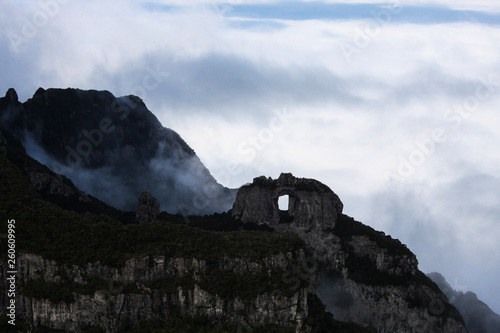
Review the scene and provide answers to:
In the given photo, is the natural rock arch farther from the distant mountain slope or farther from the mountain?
the mountain

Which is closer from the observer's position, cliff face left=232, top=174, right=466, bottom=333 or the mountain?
cliff face left=232, top=174, right=466, bottom=333

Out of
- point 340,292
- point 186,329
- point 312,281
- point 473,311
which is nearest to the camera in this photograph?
point 186,329

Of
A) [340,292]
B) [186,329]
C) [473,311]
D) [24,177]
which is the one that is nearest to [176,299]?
[186,329]

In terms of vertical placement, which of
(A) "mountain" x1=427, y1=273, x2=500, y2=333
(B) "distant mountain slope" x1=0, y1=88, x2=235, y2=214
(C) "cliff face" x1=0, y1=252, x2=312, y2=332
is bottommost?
(C) "cliff face" x1=0, y1=252, x2=312, y2=332

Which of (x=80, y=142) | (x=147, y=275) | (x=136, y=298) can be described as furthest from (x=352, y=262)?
(x=80, y=142)

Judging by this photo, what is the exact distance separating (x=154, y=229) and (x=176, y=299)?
29.6ft

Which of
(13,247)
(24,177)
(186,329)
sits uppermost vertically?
(24,177)

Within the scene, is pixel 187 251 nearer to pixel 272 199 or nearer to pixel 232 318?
pixel 232 318

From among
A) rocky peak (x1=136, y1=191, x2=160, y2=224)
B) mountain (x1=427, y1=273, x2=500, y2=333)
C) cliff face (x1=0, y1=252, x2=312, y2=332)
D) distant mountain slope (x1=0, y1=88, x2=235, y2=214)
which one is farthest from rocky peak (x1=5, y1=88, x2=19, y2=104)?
mountain (x1=427, y1=273, x2=500, y2=333)

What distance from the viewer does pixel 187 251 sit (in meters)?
132

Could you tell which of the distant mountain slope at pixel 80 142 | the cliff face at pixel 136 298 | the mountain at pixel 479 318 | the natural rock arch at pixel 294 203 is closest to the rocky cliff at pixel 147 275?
the cliff face at pixel 136 298

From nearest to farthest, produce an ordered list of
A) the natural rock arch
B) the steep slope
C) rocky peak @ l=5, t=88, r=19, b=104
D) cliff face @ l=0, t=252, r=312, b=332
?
cliff face @ l=0, t=252, r=312, b=332 < the steep slope < the natural rock arch < rocky peak @ l=5, t=88, r=19, b=104

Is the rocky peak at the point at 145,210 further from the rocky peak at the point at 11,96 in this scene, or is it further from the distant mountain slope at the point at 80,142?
the rocky peak at the point at 11,96

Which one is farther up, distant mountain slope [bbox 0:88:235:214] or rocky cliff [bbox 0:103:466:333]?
distant mountain slope [bbox 0:88:235:214]
